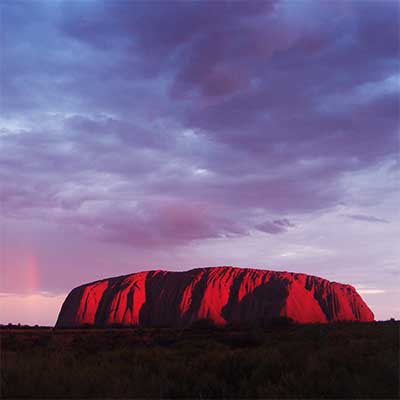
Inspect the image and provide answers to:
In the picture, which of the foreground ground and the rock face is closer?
the foreground ground

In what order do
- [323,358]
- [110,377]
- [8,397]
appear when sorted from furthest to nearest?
1. [323,358]
2. [110,377]
3. [8,397]

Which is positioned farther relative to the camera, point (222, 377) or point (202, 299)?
point (202, 299)

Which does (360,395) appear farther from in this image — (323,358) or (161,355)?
(161,355)

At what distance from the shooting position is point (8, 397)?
11.3 metres

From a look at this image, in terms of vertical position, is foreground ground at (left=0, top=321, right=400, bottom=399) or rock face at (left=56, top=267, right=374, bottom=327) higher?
rock face at (left=56, top=267, right=374, bottom=327)

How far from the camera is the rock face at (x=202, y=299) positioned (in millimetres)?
76188

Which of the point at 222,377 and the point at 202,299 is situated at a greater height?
the point at 202,299

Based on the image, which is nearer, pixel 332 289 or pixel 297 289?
pixel 297 289

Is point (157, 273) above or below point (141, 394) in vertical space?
above

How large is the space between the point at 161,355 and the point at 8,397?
589 cm

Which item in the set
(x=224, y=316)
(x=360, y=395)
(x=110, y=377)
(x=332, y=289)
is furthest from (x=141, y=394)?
(x=332, y=289)

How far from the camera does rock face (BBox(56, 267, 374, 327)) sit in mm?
76188

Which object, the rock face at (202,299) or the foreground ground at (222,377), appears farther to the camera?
the rock face at (202,299)

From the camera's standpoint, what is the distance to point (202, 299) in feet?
254
